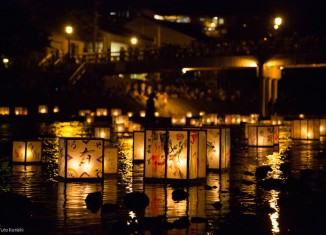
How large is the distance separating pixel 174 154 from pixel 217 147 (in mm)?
2771

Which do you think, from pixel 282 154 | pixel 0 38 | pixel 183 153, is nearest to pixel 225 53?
pixel 0 38

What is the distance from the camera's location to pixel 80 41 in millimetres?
69125

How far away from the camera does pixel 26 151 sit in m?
17.7

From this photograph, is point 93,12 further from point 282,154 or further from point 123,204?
point 123,204

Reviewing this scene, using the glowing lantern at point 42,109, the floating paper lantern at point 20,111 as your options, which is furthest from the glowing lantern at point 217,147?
the glowing lantern at point 42,109

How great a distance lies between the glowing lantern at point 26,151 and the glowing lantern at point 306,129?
46.2 feet

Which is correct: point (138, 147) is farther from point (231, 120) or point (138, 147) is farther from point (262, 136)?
point (231, 120)

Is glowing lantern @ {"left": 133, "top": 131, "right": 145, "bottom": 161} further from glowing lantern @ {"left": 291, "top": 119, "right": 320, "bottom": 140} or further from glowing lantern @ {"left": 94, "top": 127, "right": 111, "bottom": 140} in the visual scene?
glowing lantern @ {"left": 291, "top": 119, "right": 320, "bottom": 140}

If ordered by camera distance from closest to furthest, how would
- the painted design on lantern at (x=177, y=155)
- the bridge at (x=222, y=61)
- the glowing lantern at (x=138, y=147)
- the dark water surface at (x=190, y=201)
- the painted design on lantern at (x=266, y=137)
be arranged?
the dark water surface at (x=190, y=201) < the painted design on lantern at (x=177, y=155) < the glowing lantern at (x=138, y=147) < the painted design on lantern at (x=266, y=137) < the bridge at (x=222, y=61)

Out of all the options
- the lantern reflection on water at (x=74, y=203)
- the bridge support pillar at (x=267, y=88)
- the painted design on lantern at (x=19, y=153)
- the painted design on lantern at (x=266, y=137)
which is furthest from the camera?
the bridge support pillar at (x=267, y=88)

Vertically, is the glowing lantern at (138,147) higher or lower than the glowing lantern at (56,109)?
lower

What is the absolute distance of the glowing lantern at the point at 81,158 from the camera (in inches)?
551

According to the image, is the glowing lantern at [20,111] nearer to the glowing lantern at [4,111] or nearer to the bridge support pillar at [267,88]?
the glowing lantern at [4,111]

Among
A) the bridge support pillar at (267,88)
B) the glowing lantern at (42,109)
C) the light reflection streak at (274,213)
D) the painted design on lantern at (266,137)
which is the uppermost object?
the bridge support pillar at (267,88)
